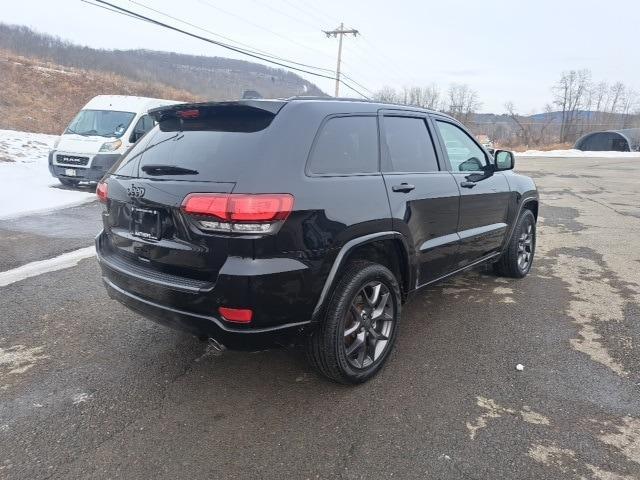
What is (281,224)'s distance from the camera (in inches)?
98.0

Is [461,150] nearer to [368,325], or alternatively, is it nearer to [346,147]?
[346,147]

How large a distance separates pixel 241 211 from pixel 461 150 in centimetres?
264

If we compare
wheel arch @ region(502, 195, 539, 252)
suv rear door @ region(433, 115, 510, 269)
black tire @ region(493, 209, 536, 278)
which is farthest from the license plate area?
black tire @ region(493, 209, 536, 278)

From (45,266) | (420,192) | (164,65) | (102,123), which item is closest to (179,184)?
(420,192)

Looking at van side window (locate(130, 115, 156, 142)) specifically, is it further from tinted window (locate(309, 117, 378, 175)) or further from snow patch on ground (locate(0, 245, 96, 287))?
tinted window (locate(309, 117, 378, 175))

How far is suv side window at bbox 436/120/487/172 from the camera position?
4121mm

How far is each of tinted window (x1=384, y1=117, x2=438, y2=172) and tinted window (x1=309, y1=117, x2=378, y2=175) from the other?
6.7 inches

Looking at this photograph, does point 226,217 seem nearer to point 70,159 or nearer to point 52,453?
point 52,453

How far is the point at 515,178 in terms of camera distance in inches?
203

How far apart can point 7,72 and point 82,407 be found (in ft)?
148

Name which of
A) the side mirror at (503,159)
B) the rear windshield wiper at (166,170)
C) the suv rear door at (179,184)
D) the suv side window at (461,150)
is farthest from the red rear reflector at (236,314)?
the side mirror at (503,159)

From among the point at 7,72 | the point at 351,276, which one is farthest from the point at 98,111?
the point at 7,72

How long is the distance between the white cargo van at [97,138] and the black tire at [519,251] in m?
8.51

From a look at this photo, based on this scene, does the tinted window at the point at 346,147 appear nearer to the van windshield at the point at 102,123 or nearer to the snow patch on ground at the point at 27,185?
the snow patch on ground at the point at 27,185
